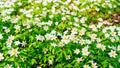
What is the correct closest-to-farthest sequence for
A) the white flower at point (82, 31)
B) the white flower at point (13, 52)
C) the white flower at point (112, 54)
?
the white flower at point (13, 52), the white flower at point (112, 54), the white flower at point (82, 31)

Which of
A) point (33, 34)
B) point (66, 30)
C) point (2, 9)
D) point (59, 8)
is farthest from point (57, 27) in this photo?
point (2, 9)

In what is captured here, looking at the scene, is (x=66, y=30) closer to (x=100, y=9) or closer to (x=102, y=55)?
(x=102, y=55)

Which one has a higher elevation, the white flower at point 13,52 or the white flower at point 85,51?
the white flower at point 13,52

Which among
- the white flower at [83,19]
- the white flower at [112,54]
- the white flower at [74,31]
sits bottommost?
the white flower at [112,54]

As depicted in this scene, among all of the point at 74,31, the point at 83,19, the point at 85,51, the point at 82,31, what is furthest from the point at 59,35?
the point at 83,19

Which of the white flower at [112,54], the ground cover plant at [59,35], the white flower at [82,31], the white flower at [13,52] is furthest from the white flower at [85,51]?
the white flower at [13,52]

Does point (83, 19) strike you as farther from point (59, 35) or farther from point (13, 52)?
point (13, 52)

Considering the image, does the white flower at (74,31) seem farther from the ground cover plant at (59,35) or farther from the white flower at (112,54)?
the white flower at (112,54)

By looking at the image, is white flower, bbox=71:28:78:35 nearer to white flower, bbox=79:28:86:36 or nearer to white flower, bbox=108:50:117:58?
white flower, bbox=79:28:86:36
